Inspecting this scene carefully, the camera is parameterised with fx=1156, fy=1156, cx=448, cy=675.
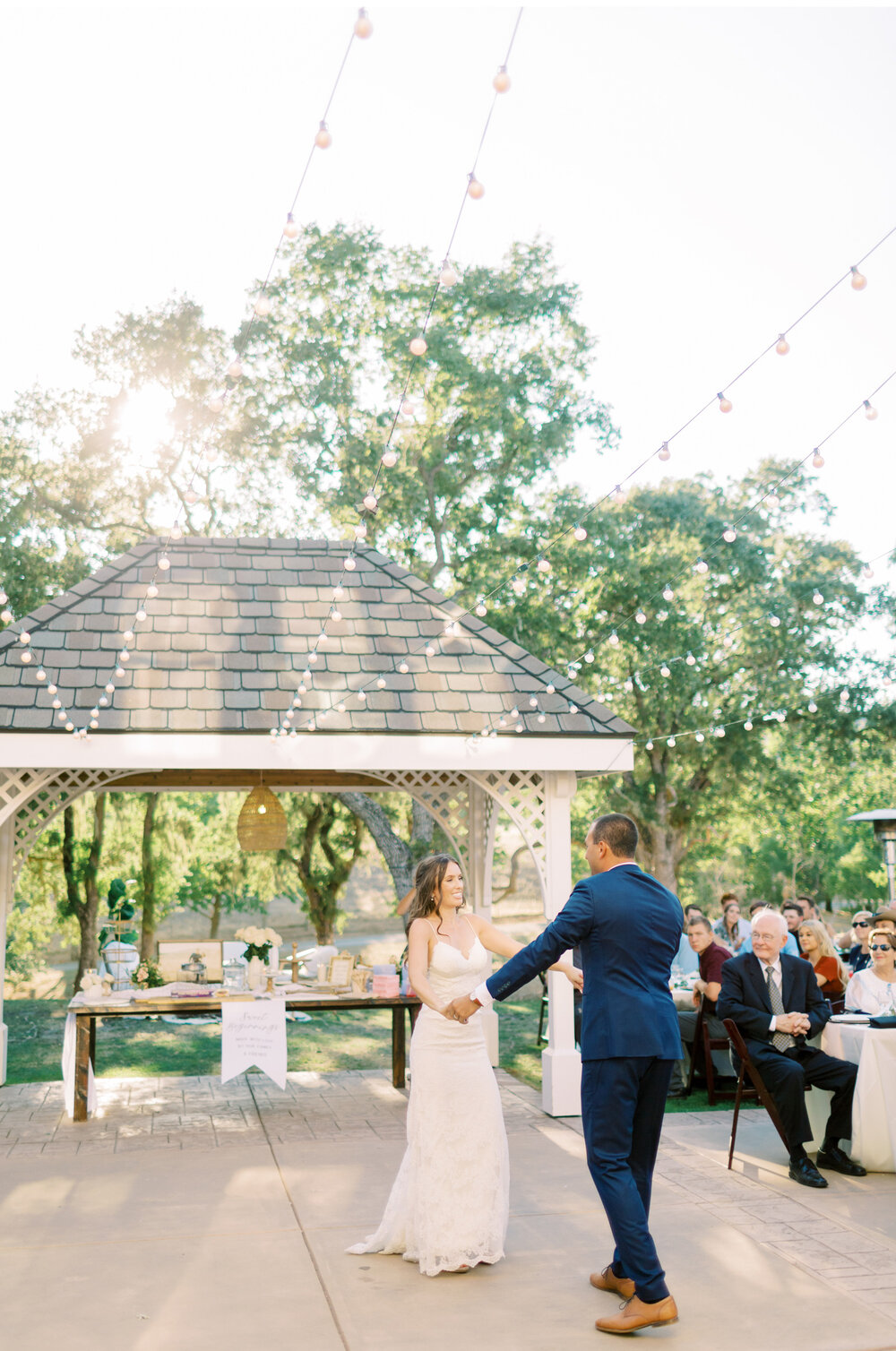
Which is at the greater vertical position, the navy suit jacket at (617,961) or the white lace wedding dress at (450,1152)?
the navy suit jacket at (617,961)

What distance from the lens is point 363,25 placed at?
310 centimetres

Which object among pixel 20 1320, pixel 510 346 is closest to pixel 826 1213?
pixel 20 1320

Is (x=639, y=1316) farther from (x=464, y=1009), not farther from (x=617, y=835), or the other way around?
(x=617, y=835)

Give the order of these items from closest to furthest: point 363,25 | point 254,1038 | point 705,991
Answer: point 363,25, point 254,1038, point 705,991

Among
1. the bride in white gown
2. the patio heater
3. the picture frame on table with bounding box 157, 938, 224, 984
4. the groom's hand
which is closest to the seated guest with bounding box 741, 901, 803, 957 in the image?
the patio heater

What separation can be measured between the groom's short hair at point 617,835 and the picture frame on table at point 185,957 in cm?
487

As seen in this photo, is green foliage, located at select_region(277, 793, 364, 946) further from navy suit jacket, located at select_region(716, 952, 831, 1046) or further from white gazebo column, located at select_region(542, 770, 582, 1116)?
navy suit jacket, located at select_region(716, 952, 831, 1046)

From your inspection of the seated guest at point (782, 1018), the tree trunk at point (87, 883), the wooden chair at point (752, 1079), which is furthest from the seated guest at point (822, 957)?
the tree trunk at point (87, 883)

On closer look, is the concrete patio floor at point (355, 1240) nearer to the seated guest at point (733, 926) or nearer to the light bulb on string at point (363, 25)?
the seated guest at point (733, 926)

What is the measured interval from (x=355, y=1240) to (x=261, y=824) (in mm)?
4455

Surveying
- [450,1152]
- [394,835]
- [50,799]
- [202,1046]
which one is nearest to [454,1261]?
[450,1152]

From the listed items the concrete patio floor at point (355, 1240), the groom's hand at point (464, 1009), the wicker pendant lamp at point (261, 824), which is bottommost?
the concrete patio floor at point (355, 1240)

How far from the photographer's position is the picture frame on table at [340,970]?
8.78m

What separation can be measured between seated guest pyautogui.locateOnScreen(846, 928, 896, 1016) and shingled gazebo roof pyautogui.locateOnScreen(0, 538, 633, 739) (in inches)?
90.1
